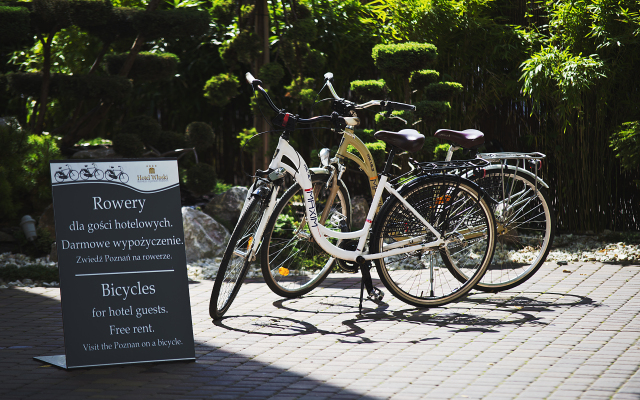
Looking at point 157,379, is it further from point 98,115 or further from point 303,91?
point 98,115

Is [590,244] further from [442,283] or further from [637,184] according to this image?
[442,283]

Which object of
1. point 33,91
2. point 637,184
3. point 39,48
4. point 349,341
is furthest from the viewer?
point 39,48

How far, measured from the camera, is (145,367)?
134 inches

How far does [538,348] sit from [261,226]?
5.81 ft

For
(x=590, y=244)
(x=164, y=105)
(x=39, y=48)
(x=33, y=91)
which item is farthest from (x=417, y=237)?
(x=39, y=48)

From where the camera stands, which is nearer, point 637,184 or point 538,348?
point 538,348

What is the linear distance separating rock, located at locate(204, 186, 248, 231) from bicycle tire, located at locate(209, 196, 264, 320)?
2661 millimetres

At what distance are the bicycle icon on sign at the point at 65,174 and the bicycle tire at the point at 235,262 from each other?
1.03 m

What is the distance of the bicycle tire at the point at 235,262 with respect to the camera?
4.03m

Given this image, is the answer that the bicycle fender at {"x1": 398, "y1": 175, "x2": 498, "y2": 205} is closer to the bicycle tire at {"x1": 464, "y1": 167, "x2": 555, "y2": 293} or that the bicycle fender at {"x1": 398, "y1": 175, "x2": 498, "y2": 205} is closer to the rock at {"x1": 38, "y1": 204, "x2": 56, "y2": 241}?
the bicycle tire at {"x1": 464, "y1": 167, "x2": 555, "y2": 293}

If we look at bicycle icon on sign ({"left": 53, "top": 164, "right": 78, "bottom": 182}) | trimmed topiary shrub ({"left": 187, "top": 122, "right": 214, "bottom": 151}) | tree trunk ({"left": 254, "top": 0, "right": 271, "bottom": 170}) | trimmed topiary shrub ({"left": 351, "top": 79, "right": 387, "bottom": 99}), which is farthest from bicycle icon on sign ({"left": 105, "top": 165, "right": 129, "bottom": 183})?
trimmed topiary shrub ({"left": 187, "top": 122, "right": 214, "bottom": 151})

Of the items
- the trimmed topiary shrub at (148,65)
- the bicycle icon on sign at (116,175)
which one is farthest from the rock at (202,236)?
the bicycle icon on sign at (116,175)

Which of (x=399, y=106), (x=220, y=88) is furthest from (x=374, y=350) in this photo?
(x=220, y=88)

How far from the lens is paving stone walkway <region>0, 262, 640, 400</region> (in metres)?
3.02
